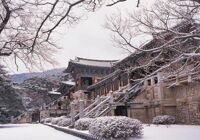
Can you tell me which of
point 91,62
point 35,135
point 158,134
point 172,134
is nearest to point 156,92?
point 35,135

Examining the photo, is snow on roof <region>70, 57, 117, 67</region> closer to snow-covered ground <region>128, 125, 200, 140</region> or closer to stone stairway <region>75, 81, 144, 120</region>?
stone stairway <region>75, 81, 144, 120</region>

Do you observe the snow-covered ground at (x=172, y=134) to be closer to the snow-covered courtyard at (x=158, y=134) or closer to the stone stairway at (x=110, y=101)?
the snow-covered courtyard at (x=158, y=134)

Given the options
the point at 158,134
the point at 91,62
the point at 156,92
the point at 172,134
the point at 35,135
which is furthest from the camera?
the point at 91,62

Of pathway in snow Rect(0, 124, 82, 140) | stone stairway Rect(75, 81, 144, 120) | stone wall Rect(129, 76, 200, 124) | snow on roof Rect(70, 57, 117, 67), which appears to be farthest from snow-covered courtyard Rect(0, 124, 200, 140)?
snow on roof Rect(70, 57, 117, 67)

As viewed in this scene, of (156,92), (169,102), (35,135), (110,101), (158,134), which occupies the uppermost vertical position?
(156,92)

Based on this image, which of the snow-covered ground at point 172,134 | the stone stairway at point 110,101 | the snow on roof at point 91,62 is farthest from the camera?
the snow on roof at point 91,62

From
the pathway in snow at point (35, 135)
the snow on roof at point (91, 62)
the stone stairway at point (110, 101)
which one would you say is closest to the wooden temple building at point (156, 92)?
the stone stairway at point (110, 101)

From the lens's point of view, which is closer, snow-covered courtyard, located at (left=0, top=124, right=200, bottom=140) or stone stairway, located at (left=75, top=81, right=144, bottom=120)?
snow-covered courtyard, located at (left=0, top=124, right=200, bottom=140)

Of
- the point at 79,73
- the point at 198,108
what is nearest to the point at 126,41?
the point at 198,108

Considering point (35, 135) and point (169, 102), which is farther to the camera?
point (35, 135)

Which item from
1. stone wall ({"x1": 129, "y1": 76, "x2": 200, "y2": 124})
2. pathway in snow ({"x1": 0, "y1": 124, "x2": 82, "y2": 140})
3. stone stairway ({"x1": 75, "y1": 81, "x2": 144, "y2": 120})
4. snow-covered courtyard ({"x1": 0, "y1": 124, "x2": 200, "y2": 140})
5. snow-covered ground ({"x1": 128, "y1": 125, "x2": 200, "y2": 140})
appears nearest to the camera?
snow-covered ground ({"x1": 128, "y1": 125, "x2": 200, "y2": 140})

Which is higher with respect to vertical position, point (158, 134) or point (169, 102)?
point (169, 102)

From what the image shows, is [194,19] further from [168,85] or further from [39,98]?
[39,98]

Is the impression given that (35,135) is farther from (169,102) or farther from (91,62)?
→ (91,62)
